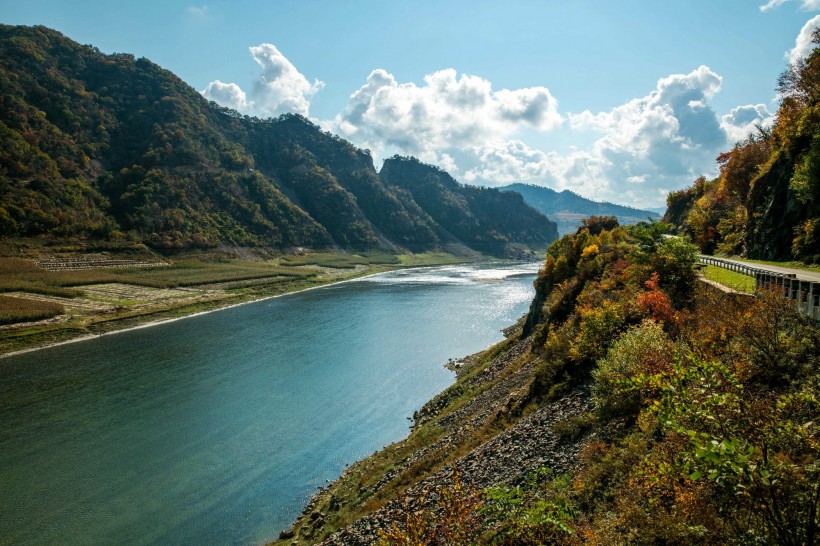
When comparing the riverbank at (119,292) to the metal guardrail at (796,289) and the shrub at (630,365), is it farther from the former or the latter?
the metal guardrail at (796,289)

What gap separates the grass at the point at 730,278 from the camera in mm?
21372

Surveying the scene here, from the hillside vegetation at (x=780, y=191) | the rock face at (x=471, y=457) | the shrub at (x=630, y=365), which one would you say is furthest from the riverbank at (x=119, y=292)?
the hillside vegetation at (x=780, y=191)

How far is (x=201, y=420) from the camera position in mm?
39719

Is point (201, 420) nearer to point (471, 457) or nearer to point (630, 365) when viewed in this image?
point (471, 457)

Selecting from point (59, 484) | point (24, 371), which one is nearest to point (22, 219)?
point (24, 371)

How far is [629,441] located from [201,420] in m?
37.0

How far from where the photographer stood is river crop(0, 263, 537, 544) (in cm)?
2603

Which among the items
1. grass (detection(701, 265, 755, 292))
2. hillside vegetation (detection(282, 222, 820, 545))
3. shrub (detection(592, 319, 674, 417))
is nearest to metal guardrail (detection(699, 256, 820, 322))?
hillside vegetation (detection(282, 222, 820, 545))

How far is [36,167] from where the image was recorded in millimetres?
146375

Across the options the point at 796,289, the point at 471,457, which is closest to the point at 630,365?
the point at 796,289

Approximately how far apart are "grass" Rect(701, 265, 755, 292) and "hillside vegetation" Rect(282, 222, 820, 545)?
142 cm

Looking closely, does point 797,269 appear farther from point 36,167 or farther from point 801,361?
point 36,167

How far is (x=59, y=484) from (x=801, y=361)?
129ft

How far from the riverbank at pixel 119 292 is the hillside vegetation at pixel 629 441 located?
64.7 metres
